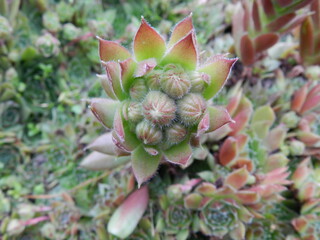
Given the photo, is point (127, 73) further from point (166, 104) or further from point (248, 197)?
point (248, 197)

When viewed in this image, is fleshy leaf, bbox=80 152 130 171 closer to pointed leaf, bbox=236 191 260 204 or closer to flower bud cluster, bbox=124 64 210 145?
flower bud cluster, bbox=124 64 210 145

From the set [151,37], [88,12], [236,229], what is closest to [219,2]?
[88,12]

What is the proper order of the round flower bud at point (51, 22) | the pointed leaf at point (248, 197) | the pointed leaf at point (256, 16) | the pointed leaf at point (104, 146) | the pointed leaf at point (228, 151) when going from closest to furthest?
the pointed leaf at point (104, 146), the pointed leaf at point (248, 197), the pointed leaf at point (228, 151), the pointed leaf at point (256, 16), the round flower bud at point (51, 22)

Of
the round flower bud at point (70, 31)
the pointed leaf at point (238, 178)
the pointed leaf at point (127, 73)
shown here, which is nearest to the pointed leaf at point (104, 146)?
the pointed leaf at point (127, 73)

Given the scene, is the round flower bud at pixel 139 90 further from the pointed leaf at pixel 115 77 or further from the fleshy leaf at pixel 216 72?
the fleshy leaf at pixel 216 72

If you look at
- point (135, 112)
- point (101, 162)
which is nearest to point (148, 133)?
point (135, 112)

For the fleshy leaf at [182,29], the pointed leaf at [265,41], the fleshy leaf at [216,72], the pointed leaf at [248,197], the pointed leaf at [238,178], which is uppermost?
the fleshy leaf at [182,29]
